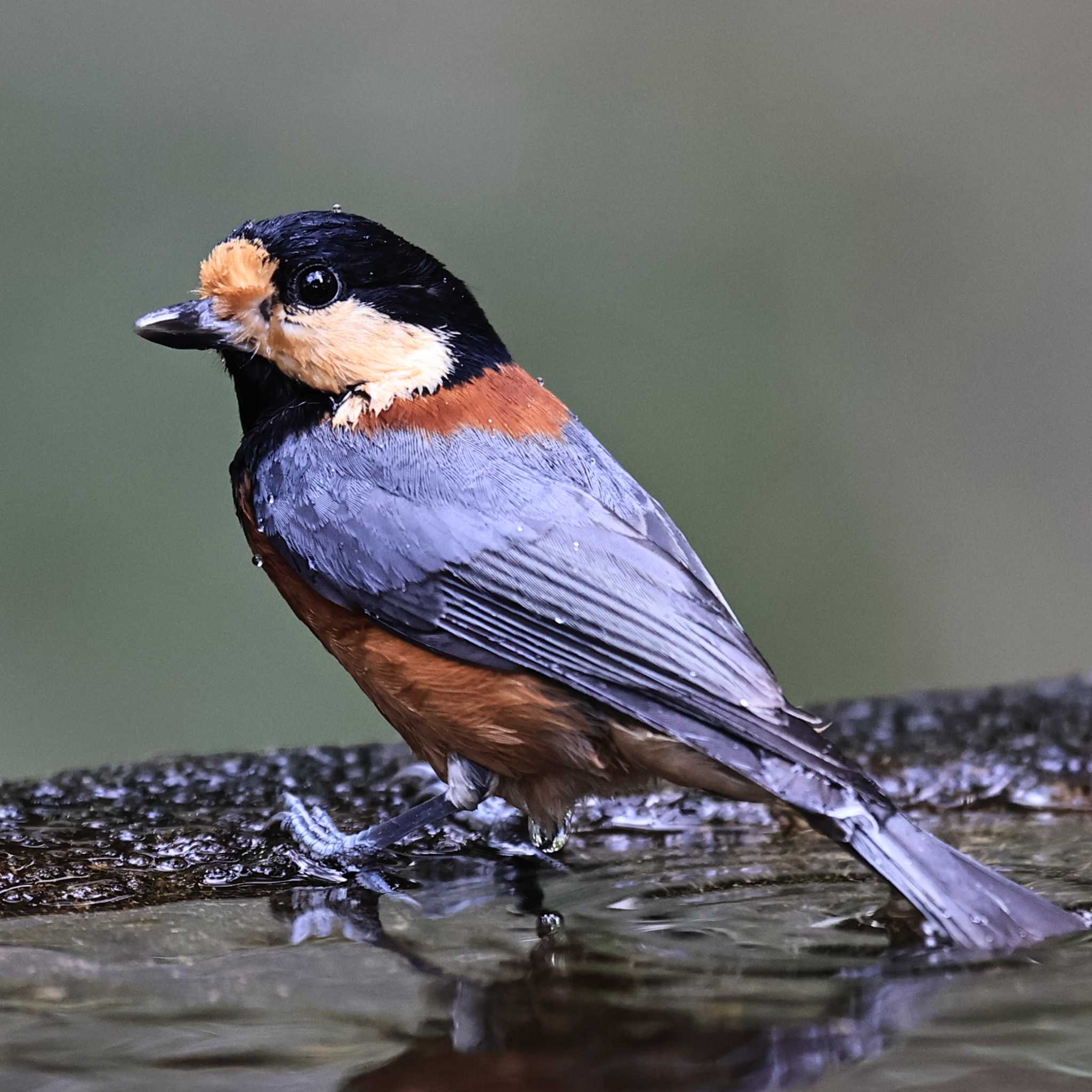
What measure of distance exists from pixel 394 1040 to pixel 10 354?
5566mm

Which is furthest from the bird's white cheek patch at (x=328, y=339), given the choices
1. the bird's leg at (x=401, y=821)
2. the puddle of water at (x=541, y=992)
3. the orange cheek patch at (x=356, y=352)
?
the puddle of water at (x=541, y=992)

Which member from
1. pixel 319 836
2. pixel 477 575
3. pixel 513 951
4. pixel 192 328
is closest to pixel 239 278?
pixel 192 328

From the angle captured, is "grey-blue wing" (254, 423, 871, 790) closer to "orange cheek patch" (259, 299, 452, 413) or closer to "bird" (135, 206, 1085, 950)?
"bird" (135, 206, 1085, 950)

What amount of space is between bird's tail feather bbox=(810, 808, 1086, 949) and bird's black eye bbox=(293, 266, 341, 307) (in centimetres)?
142

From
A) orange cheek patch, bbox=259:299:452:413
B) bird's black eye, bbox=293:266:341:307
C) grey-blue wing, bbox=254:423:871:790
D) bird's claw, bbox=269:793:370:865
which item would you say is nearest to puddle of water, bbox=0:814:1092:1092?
bird's claw, bbox=269:793:370:865

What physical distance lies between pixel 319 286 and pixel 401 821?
1.09 m

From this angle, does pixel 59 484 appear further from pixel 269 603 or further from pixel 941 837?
pixel 941 837

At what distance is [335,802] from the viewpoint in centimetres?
324

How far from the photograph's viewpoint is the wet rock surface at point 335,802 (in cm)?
260

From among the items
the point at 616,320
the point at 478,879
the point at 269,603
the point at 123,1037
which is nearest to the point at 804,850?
the point at 478,879

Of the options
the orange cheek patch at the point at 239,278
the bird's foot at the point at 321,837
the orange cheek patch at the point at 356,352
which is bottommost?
the bird's foot at the point at 321,837

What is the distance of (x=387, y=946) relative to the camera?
2.24 meters

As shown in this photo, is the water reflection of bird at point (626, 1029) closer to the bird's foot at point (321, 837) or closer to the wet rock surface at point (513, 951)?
the wet rock surface at point (513, 951)

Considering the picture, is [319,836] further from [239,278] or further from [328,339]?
[239,278]
